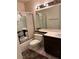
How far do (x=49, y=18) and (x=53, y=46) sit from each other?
118 centimetres

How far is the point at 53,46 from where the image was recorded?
295cm

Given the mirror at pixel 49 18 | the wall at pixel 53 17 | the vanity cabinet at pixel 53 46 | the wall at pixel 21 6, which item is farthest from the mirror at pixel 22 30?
the vanity cabinet at pixel 53 46

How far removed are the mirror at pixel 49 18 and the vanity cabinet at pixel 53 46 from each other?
1.90 ft

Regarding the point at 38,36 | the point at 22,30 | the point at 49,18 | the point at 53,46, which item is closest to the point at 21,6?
the point at 22,30

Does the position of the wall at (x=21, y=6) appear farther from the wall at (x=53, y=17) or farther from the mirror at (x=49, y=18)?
the wall at (x=53, y=17)

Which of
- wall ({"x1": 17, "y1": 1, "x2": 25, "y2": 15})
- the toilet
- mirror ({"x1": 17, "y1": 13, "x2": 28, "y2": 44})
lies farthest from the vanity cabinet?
wall ({"x1": 17, "y1": 1, "x2": 25, "y2": 15})

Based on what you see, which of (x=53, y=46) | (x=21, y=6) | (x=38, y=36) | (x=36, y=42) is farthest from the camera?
(x=21, y=6)

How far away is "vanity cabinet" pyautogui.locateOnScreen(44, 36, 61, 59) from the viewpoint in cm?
278

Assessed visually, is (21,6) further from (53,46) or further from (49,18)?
(53,46)

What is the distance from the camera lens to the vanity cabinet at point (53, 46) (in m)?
2.78

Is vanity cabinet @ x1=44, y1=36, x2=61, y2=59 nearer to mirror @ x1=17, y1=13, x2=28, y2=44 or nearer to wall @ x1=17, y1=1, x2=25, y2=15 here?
mirror @ x1=17, y1=13, x2=28, y2=44
